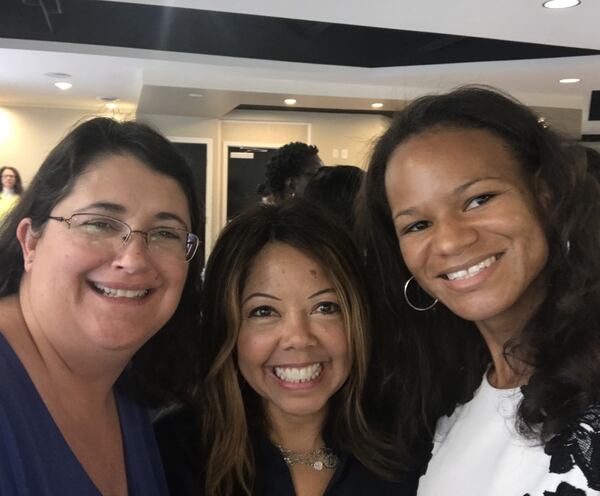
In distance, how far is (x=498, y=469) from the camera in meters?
1.14

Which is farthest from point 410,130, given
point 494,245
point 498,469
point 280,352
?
point 498,469

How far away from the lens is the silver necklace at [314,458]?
1.55 m

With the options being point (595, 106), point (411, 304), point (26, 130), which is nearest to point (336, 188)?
point (411, 304)

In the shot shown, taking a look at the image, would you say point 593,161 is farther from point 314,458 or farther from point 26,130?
point 26,130

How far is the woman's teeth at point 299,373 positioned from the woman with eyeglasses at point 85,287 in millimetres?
366

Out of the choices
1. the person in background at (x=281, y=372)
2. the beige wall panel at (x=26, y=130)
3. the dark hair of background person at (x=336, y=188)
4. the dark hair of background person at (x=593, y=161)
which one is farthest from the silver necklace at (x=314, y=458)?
the beige wall panel at (x=26, y=130)

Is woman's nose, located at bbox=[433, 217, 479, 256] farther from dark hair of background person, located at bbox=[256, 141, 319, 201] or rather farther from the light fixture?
the light fixture

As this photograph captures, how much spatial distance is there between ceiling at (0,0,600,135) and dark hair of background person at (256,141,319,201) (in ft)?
4.32

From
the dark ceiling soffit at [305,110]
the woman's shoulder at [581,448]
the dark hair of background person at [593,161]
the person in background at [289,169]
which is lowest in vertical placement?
the woman's shoulder at [581,448]

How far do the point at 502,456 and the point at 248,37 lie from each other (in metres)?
5.39

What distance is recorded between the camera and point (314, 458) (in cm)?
156

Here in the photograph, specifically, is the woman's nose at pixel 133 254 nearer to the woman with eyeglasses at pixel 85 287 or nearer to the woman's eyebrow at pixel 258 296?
the woman with eyeglasses at pixel 85 287

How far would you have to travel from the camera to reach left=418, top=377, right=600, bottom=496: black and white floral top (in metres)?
0.98

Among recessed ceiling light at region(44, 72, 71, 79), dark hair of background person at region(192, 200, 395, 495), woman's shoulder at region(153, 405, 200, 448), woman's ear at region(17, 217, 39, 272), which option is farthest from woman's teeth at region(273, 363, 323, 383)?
recessed ceiling light at region(44, 72, 71, 79)
